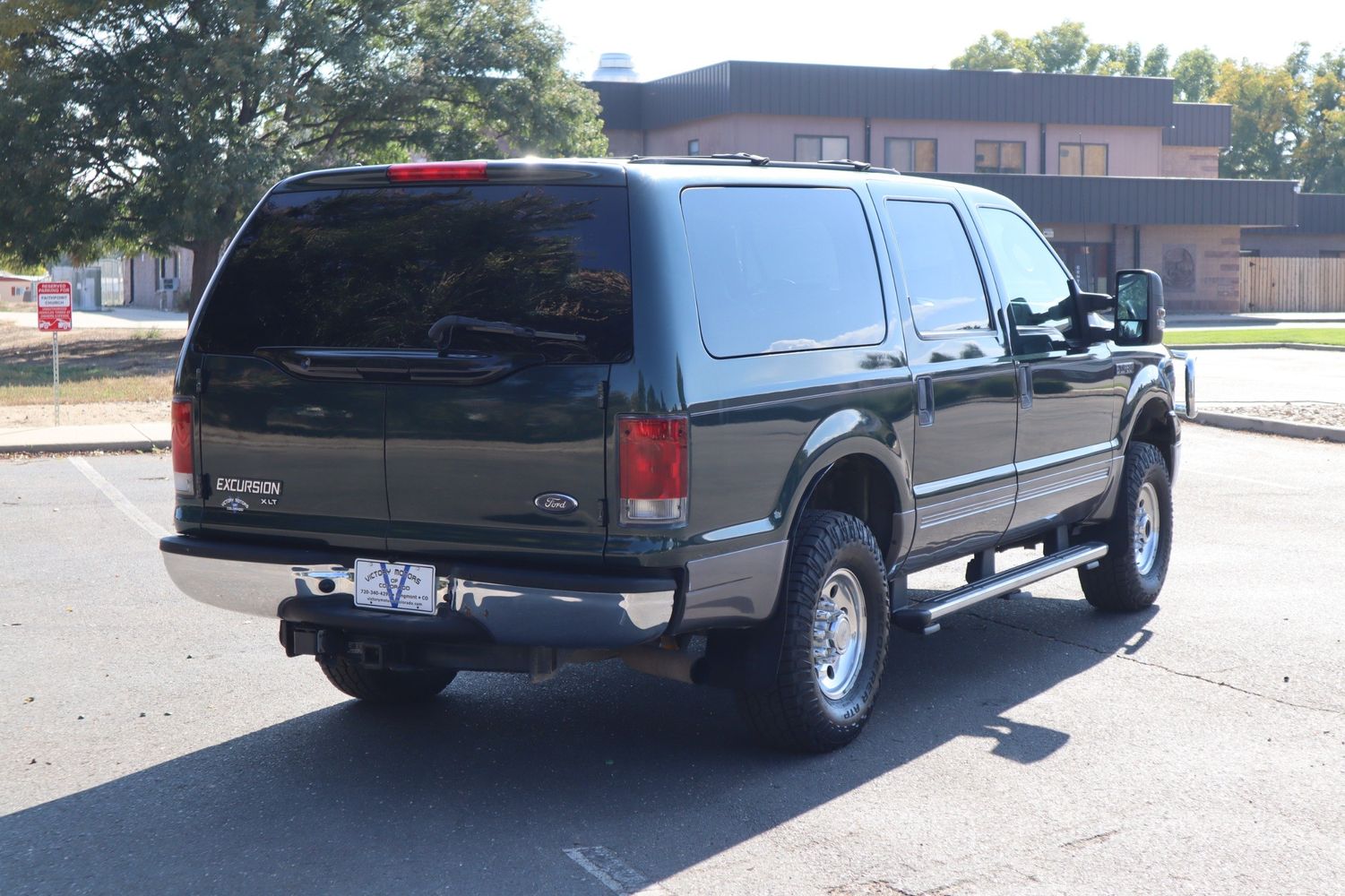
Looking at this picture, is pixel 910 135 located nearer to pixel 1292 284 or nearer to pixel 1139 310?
pixel 1292 284

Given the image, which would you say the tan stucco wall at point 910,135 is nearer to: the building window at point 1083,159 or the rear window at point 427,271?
the building window at point 1083,159

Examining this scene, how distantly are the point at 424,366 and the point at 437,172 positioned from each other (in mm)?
716

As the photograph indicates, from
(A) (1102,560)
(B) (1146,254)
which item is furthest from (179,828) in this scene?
(B) (1146,254)

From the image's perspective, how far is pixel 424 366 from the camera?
492cm

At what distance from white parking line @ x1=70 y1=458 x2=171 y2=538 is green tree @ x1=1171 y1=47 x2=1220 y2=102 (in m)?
104

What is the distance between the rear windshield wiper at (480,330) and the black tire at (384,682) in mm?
1668

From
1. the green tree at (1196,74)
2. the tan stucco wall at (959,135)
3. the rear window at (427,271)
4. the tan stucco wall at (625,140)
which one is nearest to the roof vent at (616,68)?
the tan stucco wall at (625,140)

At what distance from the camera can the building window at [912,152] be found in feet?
160

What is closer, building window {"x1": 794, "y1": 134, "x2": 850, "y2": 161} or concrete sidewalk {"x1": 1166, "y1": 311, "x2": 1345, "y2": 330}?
concrete sidewalk {"x1": 1166, "y1": 311, "x2": 1345, "y2": 330}

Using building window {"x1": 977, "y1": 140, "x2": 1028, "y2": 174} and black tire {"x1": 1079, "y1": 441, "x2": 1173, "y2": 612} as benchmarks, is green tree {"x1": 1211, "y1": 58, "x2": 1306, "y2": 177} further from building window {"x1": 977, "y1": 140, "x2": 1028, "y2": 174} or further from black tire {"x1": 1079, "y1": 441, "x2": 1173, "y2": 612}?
black tire {"x1": 1079, "y1": 441, "x2": 1173, "y2": 612}

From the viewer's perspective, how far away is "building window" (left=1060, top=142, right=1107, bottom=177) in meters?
50.9

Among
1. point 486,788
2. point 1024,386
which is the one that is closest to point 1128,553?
point 1024,386

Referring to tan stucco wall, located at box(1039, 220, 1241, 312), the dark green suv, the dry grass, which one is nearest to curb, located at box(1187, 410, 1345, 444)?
the dark green suv

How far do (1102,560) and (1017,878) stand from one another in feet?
12.2
